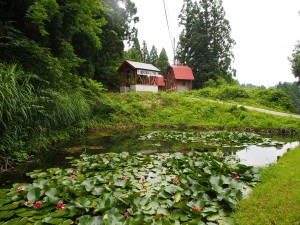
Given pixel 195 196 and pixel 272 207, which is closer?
pixel 272 207

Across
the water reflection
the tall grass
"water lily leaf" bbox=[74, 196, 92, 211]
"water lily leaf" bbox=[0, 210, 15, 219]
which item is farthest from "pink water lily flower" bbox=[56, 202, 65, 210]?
the water reflection

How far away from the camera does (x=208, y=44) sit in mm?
31156

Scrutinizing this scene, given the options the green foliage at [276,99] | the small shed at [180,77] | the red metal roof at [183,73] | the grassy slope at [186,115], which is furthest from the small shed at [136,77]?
the green foliage at [276,99]

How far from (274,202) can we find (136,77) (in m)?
20.0

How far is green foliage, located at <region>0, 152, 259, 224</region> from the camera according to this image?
8.66ft

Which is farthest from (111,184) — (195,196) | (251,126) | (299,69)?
(299,69)

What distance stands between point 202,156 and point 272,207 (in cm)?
242

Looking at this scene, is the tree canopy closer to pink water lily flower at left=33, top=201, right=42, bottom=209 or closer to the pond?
the pond

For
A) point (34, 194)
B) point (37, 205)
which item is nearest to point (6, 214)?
point (37, 205)

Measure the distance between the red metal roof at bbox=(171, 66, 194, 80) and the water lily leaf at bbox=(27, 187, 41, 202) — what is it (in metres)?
27.0

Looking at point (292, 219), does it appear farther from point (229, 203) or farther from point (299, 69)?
point (299, 69)

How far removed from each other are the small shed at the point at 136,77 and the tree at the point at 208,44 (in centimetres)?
960

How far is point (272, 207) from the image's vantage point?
9.21ft

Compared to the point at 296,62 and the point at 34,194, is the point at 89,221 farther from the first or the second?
the point at 296,62
